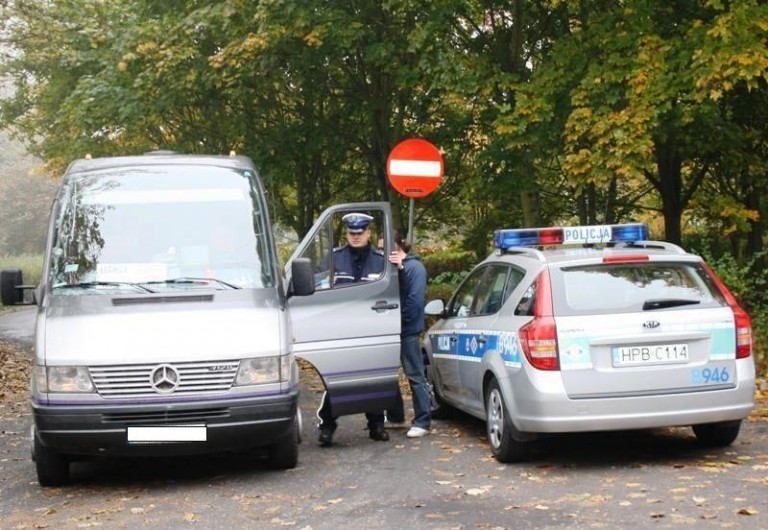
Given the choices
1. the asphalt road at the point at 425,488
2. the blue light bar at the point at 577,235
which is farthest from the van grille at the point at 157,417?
the blue light bar at the point at 577,235

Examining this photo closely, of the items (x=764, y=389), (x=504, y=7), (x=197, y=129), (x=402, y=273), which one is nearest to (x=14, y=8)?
(x=197, y=129)

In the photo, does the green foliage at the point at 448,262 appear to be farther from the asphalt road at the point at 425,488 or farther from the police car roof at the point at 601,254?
the police car roof at the point at 601,254

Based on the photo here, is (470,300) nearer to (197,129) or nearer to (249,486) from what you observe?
(249,486)

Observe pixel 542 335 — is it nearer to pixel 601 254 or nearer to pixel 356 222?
pixel 601 254

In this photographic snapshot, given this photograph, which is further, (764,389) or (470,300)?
(764,389)

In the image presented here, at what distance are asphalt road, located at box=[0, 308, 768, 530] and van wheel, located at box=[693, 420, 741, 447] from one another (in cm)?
9

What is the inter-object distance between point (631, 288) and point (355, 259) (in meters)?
2.57

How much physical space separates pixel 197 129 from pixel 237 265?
18849mm

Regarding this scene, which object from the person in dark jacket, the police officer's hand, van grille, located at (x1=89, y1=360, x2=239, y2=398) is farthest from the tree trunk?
van grille, located at (x1=89, y1=360, x2=239, y2=398)

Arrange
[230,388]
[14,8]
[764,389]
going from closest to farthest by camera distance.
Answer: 1. [230,388]
2. [764,389]
3. [14,8]

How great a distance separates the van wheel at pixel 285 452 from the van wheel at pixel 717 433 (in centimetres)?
325

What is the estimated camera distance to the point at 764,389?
40.8 ft

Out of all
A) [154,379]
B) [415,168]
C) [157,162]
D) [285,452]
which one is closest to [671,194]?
[415,168]

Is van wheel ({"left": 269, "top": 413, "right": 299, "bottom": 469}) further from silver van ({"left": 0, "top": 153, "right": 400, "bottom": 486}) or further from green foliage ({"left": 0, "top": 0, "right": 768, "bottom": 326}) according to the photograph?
green foliage ({"left": 0, "top": 0, "right": 768, "bottom": 326})
